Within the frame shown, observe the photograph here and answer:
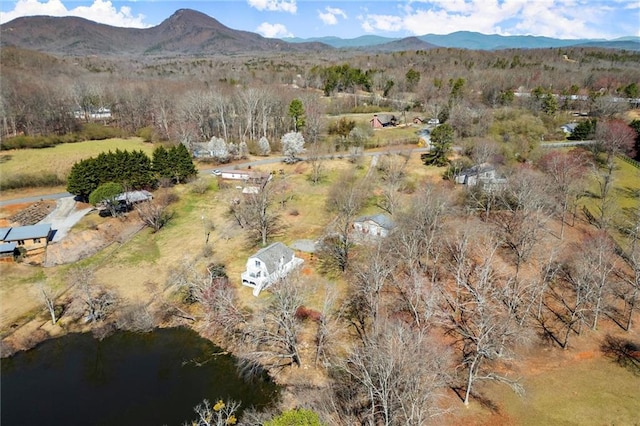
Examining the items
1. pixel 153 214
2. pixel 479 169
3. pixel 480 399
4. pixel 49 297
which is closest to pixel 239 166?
pixel 153 214

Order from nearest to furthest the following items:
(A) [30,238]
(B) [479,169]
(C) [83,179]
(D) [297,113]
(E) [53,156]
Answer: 1. (A) [30,238]
2. (C) [83,179]
3. (B) [479,169]
4. (E) [53,156]
5. (D) [297,113]

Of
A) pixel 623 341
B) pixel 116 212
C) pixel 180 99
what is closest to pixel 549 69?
pixel 180 99

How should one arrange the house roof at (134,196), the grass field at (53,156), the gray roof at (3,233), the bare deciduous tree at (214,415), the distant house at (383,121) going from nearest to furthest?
the bare deciduous tree at (214,415), the gray roof at (3,233), the house roof at (134,196), the grass field at (53,156), the distant house at (383,121)

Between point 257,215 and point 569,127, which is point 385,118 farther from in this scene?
point 257,215

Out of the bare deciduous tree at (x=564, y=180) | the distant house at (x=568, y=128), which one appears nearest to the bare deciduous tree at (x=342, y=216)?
the bare deciduous tree at (x=564, y=180)

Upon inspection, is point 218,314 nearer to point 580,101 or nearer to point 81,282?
point 81,282

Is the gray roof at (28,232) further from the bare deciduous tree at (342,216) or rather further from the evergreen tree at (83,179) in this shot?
the bare deciduous tree at (342,216)
